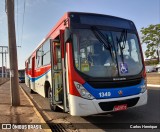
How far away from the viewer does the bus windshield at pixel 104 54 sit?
6016mm

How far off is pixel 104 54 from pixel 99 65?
1.29 feet

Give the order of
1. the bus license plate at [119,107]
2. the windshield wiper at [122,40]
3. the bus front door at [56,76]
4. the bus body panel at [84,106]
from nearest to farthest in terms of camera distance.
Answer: the bus body panel at [84,106] → the bus license plate at [119,107] → the windshield wiper at [122,40] → the bus front door at [56,76]

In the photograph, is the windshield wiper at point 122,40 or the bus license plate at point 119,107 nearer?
the bus license plate at point 119,107

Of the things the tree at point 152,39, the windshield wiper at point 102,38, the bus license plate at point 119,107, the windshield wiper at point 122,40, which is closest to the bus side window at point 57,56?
the windshield wiper at point 102,38

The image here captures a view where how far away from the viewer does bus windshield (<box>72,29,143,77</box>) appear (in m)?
6.02

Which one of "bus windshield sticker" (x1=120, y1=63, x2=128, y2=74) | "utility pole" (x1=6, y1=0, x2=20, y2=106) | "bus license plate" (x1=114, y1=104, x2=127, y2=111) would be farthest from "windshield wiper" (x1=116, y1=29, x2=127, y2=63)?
"utility pole" (x1=6, y1=0, x2=20, y2=106)

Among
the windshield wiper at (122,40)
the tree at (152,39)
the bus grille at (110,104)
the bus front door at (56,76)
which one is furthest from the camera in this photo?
the tree at (152,39)

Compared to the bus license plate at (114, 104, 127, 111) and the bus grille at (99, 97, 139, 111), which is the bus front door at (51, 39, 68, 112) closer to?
the bus grille at (99, 97, 139, 111)

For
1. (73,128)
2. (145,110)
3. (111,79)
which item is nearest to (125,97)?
(111,79)

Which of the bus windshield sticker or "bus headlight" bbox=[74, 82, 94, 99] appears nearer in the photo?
"bus headlight" bbox=[74, 82, 94, 99]

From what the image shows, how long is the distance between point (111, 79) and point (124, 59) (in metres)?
0.82

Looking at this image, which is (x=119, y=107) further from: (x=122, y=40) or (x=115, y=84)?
(x=122, y=40)

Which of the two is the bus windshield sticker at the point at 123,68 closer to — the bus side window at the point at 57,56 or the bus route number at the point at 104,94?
the bus route number at the point at 104,94

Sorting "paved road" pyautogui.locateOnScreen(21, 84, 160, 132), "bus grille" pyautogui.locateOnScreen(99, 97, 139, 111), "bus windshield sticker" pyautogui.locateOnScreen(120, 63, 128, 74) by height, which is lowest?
"paved road" pyautogui.locateOnScreen(21, 84, 160, 132)
